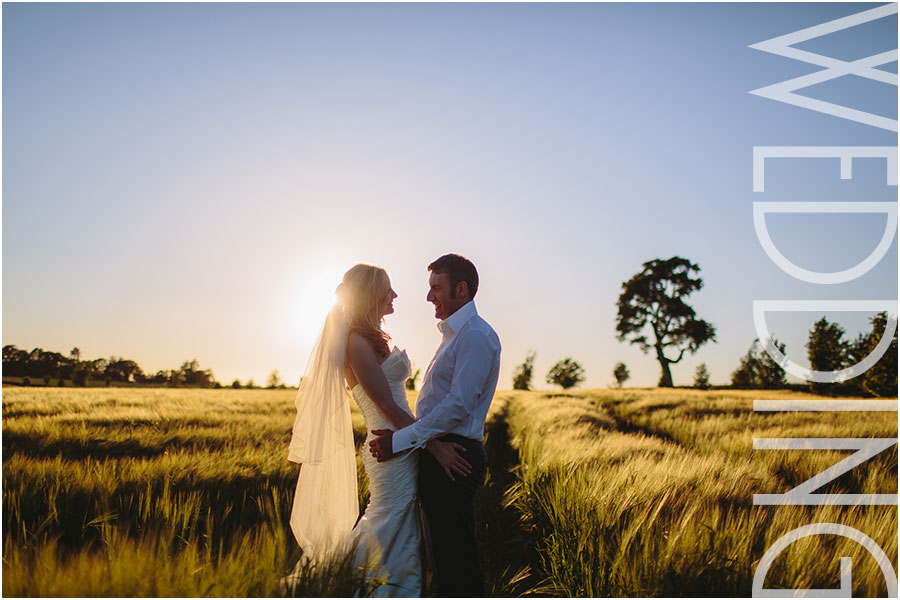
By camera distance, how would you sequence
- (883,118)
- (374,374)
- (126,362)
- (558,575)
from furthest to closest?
(126,362) → (883,118) → (558,575) → (374,374)

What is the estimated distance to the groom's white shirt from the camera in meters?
3.15

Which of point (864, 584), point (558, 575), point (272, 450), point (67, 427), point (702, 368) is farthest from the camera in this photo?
point (702, 368)

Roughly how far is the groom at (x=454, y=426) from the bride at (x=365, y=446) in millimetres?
109

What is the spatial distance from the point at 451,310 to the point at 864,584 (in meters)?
2.64

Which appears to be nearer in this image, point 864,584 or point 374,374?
point 864,584

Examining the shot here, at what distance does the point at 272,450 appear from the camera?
6660 mm

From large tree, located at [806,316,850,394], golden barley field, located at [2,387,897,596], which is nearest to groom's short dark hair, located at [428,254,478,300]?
golden barley field, located at [2,387,897,596]

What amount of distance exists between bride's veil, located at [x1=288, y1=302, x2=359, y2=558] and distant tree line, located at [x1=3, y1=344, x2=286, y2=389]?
41120 millimetres

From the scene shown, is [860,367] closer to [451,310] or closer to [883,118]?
[883,118]

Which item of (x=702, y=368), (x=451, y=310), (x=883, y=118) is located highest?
(x=883, y=118)

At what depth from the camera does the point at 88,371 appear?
51219mm

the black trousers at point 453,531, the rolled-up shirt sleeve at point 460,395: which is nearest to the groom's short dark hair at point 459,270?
the rolled-up shirt sleeve at point 460,395

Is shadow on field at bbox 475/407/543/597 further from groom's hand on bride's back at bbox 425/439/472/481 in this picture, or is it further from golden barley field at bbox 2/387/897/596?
groom's hand on bride's back at bbox 425/439/472/481

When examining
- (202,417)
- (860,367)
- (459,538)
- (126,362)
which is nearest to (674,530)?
(459,538)
